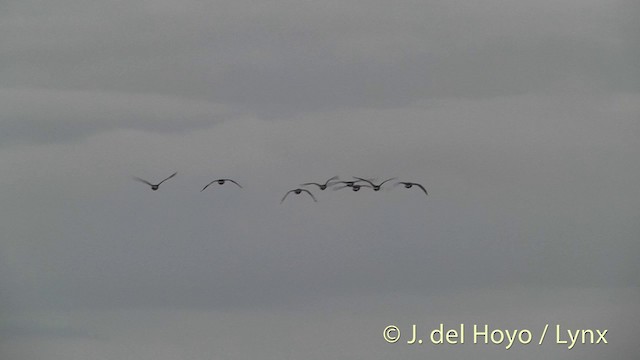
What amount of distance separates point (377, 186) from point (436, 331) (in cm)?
447

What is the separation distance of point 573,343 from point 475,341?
2767mm

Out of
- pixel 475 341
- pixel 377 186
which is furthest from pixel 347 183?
pixel 475 341

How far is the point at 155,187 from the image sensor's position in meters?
77.1

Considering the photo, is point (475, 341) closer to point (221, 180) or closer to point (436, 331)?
point (436, 331)

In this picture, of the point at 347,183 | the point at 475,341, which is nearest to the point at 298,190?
the point at 347,183

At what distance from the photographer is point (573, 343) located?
7581cm

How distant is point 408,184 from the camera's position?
76.5 metres

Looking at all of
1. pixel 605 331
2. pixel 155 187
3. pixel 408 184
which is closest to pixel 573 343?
pixel 605 331

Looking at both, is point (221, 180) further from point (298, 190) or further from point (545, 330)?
point (545, 330)

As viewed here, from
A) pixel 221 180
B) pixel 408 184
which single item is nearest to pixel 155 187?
pixel 221 180

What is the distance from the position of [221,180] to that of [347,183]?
11.8 feet

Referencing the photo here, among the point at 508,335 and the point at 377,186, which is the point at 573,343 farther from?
the point at 377,186

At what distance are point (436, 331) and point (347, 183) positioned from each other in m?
4.93

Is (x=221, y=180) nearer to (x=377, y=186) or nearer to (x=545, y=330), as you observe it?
(x=377, y=186)
